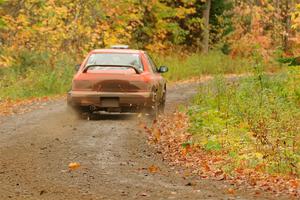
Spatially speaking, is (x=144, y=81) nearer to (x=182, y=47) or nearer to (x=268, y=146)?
(x=268, y=146)

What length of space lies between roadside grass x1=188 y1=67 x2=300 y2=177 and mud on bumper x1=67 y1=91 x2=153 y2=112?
115 centimetres

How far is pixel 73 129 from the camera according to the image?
15.0 m

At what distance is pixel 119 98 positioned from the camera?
1608 cm

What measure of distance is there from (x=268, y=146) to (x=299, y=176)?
2.17 metres

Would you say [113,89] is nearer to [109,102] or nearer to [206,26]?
[109,102]

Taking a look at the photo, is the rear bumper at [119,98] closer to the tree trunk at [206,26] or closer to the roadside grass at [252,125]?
the roadside grass at [252,125]

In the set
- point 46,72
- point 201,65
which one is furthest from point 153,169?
point 201,65

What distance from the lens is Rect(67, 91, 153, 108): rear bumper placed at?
16078mm

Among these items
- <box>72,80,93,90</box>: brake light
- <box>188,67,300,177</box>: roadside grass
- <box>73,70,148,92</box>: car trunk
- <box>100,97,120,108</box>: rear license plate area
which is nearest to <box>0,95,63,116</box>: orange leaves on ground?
<box>72,80,93,90</box>: brake light

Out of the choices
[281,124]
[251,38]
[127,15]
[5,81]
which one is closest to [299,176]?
[281,124]

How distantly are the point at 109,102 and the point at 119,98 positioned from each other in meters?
0.26

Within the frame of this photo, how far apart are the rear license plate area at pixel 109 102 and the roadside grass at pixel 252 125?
1753 millimetres

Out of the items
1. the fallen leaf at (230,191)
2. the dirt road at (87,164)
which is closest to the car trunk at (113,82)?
the dirt road at (87,164)

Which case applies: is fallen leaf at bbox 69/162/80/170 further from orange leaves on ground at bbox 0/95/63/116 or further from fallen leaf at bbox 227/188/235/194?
orange leaves on ground at bbox 0/95/63/116
